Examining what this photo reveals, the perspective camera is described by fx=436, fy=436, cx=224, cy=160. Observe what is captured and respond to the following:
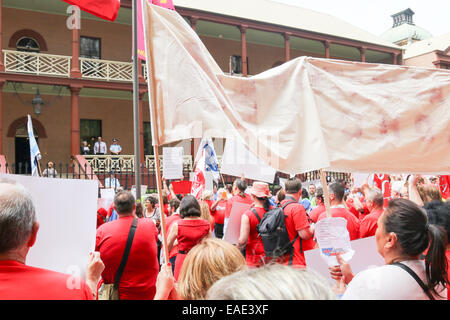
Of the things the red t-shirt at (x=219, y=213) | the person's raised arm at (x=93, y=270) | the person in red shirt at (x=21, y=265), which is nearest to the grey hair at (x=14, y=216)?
the person in red shirt at (x=21, y=265)

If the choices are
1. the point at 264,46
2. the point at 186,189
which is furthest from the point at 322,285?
the point at 264,46

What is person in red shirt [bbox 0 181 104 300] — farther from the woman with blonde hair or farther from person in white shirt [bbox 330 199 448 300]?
person in white shirt [bbox 330 199 448 300]

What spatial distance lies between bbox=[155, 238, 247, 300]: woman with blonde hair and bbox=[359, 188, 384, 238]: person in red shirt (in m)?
2.50

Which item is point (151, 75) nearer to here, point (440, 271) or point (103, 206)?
point (440, 271)

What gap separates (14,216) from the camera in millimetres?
1835

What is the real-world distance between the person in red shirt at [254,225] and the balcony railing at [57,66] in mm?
15031

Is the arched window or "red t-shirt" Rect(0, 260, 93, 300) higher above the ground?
the arched window

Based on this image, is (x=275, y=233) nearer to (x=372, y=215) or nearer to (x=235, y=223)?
(x=235, y=223)

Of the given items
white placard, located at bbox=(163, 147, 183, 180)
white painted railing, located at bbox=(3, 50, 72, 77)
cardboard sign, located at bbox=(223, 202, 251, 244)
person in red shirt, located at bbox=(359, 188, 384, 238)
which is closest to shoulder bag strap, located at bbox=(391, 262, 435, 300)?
person in red shirt, located at bbox=(359, 188, 384, 238)

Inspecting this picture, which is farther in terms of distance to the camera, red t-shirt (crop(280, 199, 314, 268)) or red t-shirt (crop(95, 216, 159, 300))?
red t-shirt (crop(280, 199, 314, 268))

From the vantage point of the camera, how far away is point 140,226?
13.0 ft

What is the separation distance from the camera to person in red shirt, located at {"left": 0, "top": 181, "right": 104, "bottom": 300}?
1.75 metres

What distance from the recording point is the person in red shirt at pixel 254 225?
4.83m

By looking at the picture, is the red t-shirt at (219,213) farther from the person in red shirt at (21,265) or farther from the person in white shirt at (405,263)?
the person in red shirt at (21,265)
